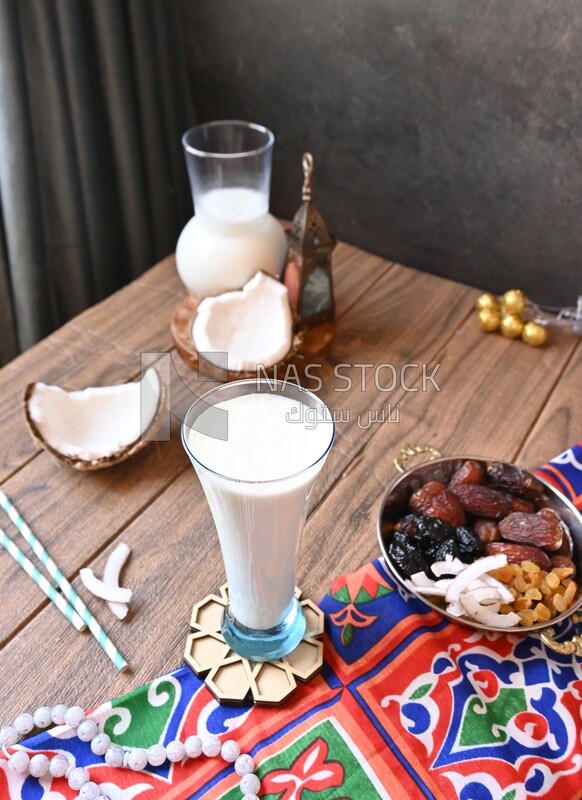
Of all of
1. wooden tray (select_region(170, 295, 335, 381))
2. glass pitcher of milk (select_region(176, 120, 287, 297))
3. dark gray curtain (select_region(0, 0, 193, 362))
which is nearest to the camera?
wooden tray (select_region(170, 295, 335, 381))

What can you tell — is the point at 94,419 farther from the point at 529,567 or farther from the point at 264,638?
the point at 529,567

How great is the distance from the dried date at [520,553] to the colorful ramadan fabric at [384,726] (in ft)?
0.27

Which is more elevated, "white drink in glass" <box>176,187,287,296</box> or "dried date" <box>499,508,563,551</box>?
"white drink in glass" <box>176,187,287,296</box>

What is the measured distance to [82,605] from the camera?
0.79 metres

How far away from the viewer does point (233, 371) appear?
41.4 inches

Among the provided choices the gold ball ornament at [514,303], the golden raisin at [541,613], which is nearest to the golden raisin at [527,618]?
the golden raisin at [541,613]

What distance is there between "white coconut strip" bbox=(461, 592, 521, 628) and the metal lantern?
0.57 meters

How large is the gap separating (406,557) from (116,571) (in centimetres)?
33

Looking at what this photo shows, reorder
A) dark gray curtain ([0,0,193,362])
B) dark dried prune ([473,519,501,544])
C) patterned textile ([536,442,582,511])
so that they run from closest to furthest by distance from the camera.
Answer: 1. dark dried prune ([473,519,501,544])
2. patterned textile ([536,442,582,511])
3. dark gray curtain ([0,0,193,362])

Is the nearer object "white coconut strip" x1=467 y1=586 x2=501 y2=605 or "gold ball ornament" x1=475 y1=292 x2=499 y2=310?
"white coconut strip" x1=467 y1=586 x2=501 y2=605

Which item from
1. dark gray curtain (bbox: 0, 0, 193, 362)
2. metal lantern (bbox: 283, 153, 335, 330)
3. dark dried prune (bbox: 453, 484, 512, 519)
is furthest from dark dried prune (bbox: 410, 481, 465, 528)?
dark gray curtain (bbox: 0, 0, 193, 362)

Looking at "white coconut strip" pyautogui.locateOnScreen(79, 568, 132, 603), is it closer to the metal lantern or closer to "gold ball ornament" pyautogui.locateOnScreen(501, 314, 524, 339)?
the metal lantern

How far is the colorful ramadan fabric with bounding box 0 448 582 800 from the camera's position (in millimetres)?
651

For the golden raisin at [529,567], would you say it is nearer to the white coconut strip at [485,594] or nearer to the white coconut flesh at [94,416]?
the white coconut strip at [485,594]
